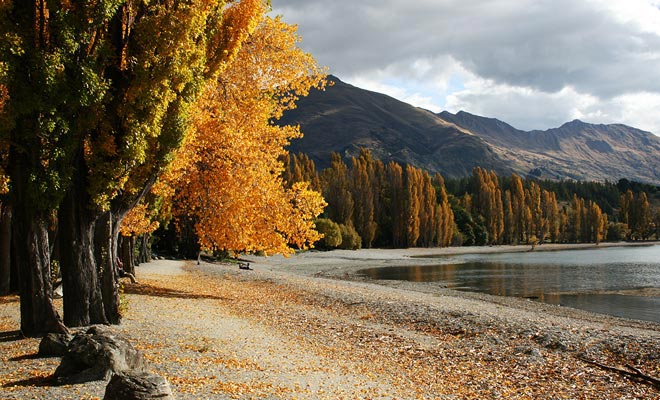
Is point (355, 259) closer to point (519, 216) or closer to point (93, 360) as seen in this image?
point (93, 360)

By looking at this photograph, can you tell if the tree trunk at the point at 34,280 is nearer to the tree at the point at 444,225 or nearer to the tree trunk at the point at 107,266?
the tree trunk at the point at 107,266

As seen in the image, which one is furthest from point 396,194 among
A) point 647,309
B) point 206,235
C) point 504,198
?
point 206,235

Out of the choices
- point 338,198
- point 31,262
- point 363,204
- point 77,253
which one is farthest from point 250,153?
point 363,204

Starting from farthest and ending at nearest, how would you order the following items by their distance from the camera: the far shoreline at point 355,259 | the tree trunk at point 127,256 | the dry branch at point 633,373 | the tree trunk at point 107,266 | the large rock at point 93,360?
the far shoreline at point 355,259 → the tree trunk at point 127,256 → the tree trunk at point 107,266 → the dry branch at point 633,373 → the large rock at point 93,360

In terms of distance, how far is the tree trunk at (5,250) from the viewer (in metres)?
18.5

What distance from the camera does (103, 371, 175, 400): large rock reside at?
6.61 m

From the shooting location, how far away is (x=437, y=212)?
116 m

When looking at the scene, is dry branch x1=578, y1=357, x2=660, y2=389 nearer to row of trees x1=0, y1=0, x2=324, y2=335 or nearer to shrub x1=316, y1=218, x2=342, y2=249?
row of trees x1=0, y1=0, x2=324, y2=335

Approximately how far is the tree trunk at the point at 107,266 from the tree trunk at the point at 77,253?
0.57 metres

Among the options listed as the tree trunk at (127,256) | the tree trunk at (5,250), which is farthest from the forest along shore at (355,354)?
the tree trunk at (127,256)

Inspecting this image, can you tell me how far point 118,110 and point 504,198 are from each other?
473 ft

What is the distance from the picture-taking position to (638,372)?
1180 centimetres

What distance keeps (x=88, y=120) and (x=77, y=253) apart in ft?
11.0

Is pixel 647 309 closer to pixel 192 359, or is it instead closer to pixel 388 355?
pixel 388 355
